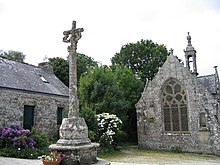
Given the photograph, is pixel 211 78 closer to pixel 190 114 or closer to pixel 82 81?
pixel 190 114

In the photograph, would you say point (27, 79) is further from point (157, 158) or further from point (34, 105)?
point (157, 158)

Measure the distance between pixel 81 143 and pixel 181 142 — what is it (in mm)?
12406

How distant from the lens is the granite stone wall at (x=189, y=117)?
1566 cm

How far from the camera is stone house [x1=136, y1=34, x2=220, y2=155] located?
15.8 metres

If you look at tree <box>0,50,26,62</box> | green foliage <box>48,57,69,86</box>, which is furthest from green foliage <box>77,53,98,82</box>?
tree <box>0,50,26,62</box>

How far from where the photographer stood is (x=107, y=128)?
15.3 m

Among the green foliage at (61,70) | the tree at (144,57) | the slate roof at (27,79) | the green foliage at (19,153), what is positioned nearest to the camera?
the green foliage at (19,153)

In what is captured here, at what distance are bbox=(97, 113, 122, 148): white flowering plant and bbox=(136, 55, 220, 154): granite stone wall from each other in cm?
358

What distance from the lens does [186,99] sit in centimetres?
1712


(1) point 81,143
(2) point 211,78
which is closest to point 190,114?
(2) point 211,78

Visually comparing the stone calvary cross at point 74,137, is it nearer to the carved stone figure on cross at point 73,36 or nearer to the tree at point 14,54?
the carved stone figure on cross at point 73,36

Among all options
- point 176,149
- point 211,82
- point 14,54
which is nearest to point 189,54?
point 211,82

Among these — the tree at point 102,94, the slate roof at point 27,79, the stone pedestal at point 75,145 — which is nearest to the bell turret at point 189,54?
the tree at point 102,94

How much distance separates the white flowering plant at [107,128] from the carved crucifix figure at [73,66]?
847 cm
